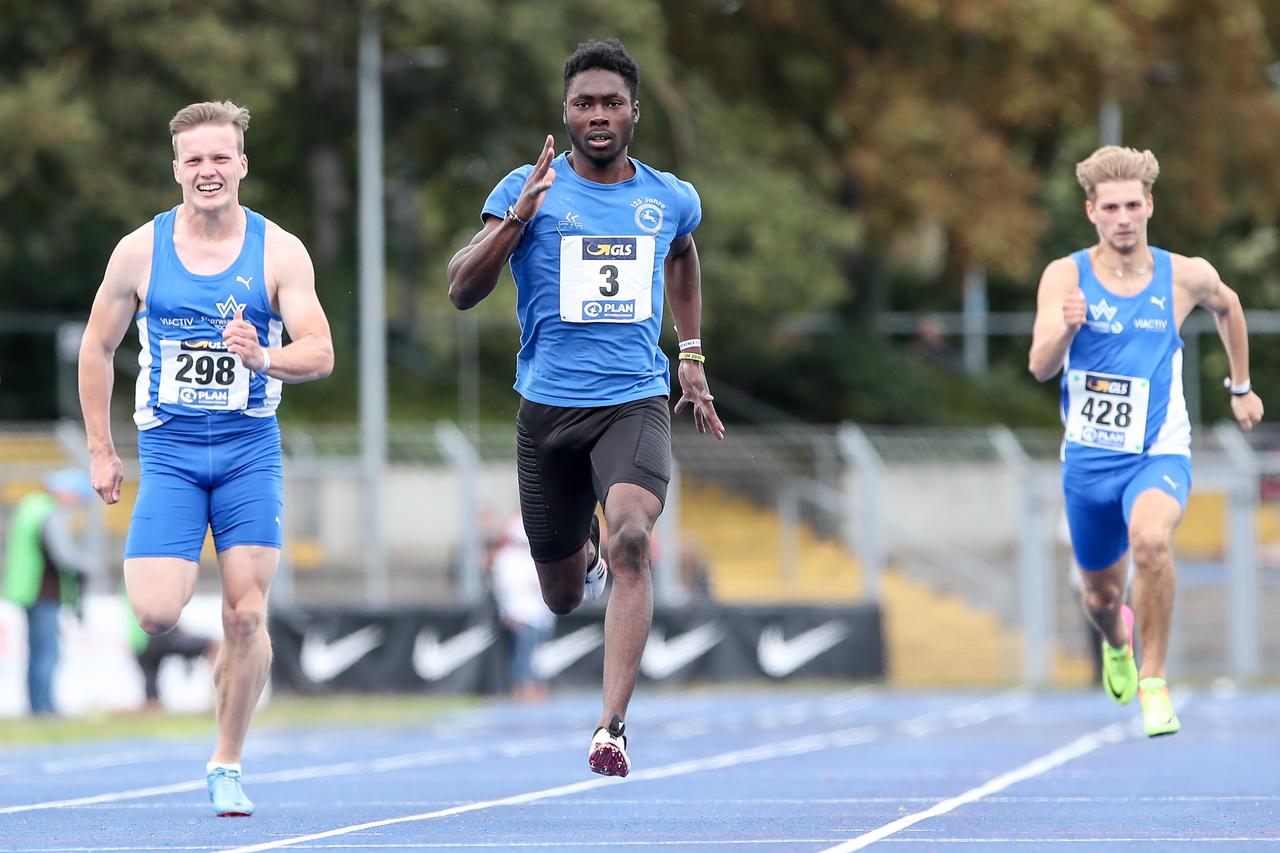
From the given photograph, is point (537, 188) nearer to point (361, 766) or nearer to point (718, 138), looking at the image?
point (361, 766)

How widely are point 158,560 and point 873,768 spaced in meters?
5.04

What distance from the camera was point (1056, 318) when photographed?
33.3ft

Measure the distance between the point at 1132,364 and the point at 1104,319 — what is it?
228 mm

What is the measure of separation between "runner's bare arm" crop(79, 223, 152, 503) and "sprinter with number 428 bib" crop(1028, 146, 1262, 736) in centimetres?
384

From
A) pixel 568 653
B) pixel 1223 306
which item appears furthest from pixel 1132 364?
pixel 568 653

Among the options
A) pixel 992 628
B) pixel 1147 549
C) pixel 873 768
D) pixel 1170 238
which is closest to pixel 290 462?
pixel 992 628

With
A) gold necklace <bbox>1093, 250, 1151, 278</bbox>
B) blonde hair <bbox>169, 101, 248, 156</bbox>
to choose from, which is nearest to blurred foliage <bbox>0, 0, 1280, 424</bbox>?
gold necklace <bbox>1093, 250, 1151, 278</bbox>

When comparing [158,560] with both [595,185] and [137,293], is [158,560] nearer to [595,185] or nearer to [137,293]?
[137,293]

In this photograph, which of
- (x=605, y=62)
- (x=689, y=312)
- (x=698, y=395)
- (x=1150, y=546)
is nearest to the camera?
(x=605, y=62)

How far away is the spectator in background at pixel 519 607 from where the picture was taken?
73.7 feet

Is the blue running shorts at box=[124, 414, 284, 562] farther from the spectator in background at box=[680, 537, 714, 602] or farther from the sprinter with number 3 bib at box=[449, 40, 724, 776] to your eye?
the spectator in background at box=[680, 537, 714, 602]

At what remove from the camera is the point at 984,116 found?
36.8 metres

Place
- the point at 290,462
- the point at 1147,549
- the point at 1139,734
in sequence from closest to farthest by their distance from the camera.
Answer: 1. the point at 1147,549
2. the point at 1139,734
3. the point at 290,462

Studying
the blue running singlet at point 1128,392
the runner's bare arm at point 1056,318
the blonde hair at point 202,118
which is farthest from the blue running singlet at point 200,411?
the blue running singlet at point 1128,392
